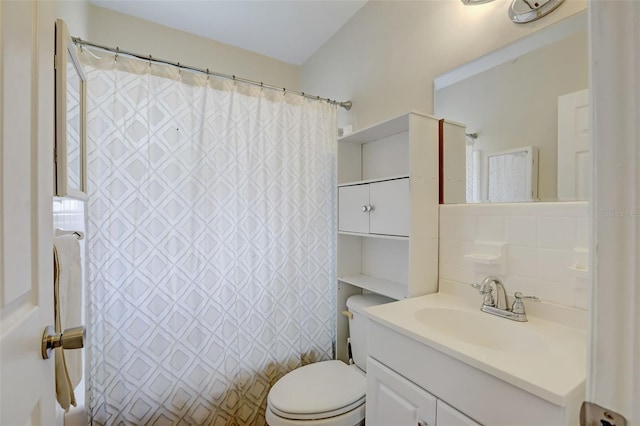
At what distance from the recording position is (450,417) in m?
0.81

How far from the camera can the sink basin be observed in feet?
3.08

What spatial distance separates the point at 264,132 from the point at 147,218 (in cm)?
77

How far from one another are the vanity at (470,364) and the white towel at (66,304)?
92 centimetres

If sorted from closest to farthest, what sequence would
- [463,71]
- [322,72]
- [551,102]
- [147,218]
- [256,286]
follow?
[551,102] < [463,71] < [147,218] < [256,286] < [322,72]

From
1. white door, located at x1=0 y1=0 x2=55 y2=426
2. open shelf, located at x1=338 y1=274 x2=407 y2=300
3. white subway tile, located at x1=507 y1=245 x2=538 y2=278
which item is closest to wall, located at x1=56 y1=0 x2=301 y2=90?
white door, located at x1=0 y1=0 x2=55 y2=426

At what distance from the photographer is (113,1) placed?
178cm

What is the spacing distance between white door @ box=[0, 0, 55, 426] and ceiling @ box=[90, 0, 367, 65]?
1508 millimetres

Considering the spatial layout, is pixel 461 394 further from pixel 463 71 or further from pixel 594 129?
pixel 463 71

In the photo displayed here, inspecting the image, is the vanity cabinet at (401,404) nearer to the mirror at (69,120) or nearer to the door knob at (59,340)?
the door knob at (59,340)

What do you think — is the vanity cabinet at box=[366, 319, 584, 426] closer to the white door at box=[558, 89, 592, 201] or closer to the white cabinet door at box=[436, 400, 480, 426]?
the white cabinet door at box=[436, 400, 480, 426]

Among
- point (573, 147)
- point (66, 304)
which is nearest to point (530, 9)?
point (573, 147)

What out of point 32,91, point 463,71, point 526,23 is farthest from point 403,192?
point 32,91

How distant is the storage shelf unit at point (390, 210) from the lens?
1.29m

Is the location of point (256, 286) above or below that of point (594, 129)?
below
